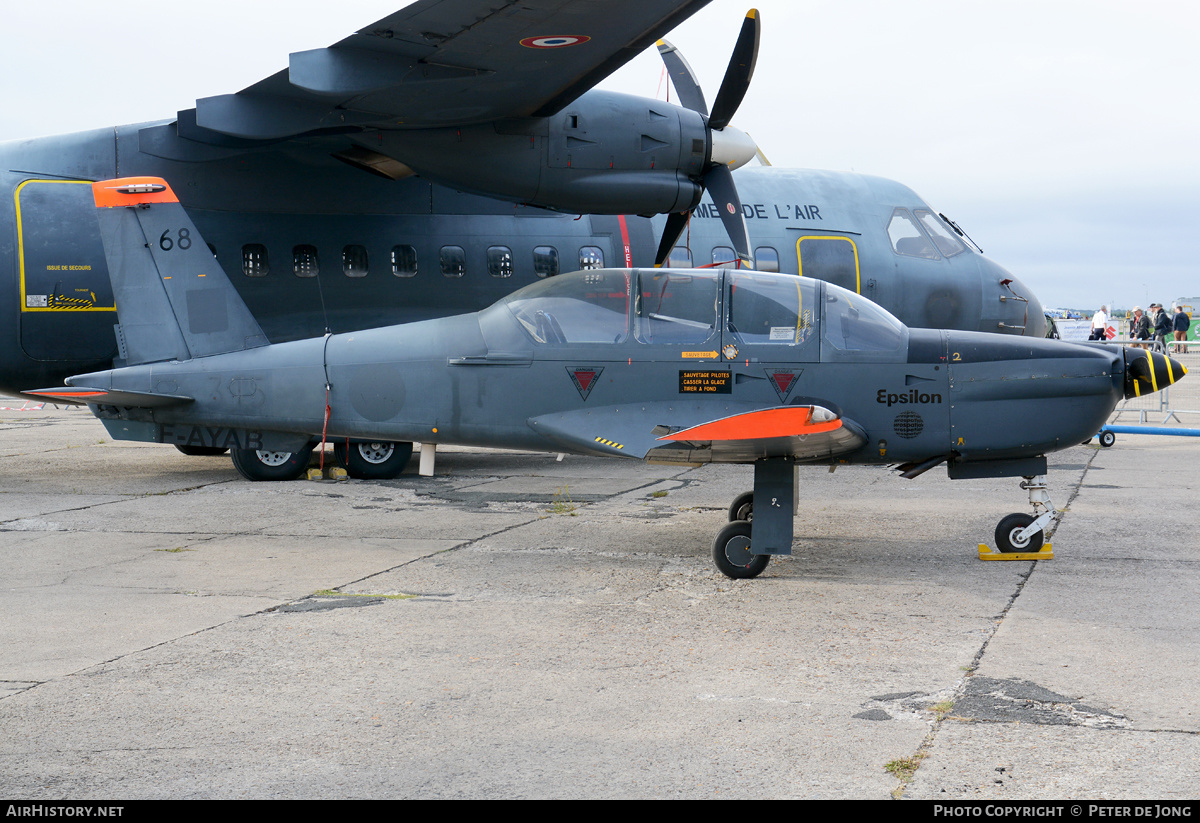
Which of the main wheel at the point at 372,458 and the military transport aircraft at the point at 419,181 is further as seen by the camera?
the main wheel at the point at 372,458

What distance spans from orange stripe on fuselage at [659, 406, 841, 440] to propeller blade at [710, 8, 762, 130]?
20.8 ft

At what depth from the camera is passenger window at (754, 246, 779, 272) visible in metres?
15.0

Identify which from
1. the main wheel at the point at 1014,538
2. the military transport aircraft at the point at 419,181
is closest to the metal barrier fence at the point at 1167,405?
the military transport aircraft at the point at 419,181

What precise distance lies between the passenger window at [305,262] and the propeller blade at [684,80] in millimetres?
4996

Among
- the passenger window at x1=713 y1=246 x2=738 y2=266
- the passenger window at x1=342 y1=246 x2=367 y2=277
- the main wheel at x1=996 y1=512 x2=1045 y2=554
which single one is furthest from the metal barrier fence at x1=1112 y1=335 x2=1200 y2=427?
the passenger window at x1=342 y1=246 x2=367 y2=277

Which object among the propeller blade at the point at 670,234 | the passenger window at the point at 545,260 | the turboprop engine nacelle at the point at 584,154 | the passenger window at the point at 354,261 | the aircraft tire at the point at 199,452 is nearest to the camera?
the turboprop engine nacelle at the point at 584,154

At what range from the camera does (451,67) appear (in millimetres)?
10023

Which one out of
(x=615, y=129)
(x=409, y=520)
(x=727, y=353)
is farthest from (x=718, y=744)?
(x=615, y=129)

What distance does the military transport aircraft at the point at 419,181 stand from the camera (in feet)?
32.3

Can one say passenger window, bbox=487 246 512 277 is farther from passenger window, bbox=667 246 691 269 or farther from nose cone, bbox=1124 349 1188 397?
nose cone, bbox=1124 349 1188 397

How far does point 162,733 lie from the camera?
4547 millimetres

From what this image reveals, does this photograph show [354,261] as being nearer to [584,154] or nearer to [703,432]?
[584,154]

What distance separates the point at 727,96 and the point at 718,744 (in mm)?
9436

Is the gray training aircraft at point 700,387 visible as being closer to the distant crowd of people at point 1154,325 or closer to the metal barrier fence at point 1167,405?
the metal barrier fence at point 1167,405
